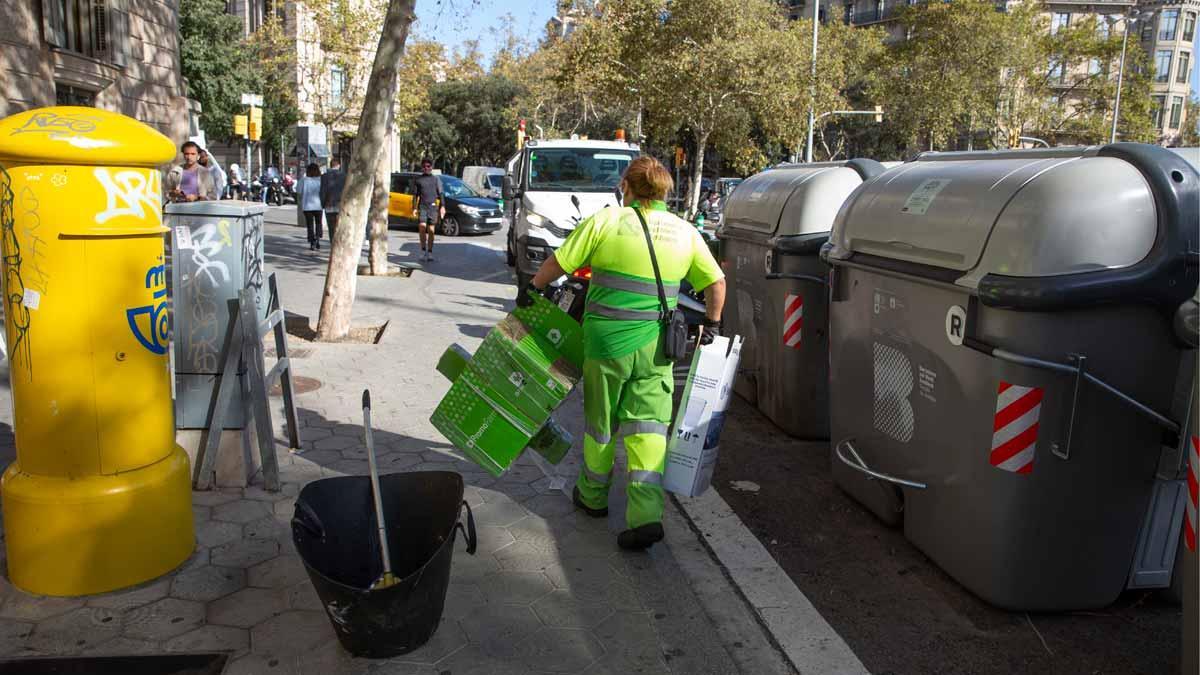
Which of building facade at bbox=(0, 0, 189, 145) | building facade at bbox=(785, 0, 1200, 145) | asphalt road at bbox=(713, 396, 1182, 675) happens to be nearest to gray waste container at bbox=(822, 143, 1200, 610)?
asphalt road at bbox=(713, 396, 1182, 675)

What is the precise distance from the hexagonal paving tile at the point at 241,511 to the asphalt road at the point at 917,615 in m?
2.40

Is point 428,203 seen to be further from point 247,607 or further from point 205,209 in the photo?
point 247,607

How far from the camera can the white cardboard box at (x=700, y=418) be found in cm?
448

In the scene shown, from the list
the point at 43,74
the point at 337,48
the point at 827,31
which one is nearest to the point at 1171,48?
the point at 827,31

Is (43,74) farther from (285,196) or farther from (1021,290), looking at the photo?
(285,196)

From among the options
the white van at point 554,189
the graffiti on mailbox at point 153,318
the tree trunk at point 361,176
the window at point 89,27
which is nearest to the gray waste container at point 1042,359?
the graffiti on mailbox at point 153,318

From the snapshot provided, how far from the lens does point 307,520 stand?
11.0ft

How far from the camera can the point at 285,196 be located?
40906 millimetres

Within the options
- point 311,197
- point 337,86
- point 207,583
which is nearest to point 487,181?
point 311,197

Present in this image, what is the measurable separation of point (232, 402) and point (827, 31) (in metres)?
50.6

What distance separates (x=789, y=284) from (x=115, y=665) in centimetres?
433

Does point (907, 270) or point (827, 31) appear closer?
point (907, 270)

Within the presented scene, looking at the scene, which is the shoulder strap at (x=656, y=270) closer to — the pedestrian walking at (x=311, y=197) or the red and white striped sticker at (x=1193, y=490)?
the red and white striped sticker at (x=1193, y=490)

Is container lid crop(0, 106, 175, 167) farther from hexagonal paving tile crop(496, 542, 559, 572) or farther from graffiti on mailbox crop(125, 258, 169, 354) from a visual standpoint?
hexagonal paving tile crop(496, 542, 559, 572)
